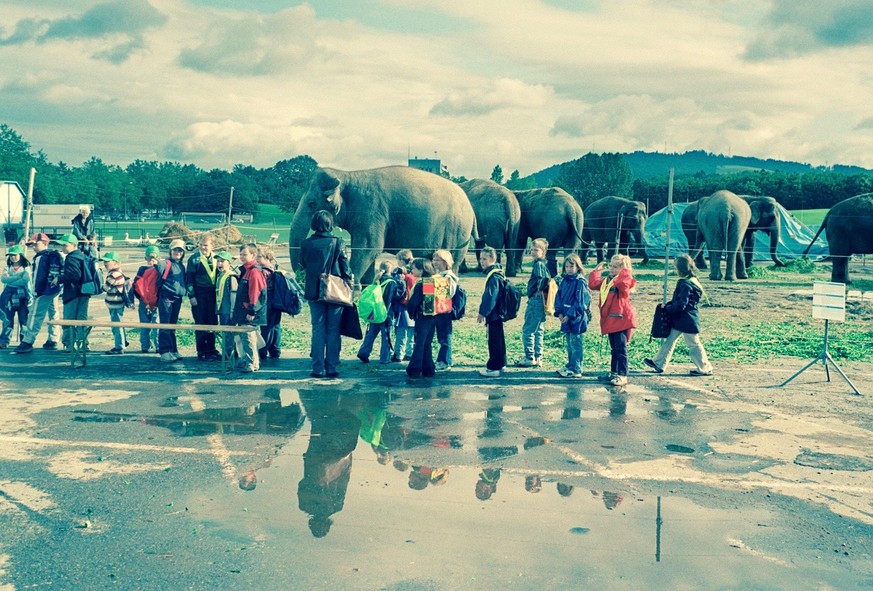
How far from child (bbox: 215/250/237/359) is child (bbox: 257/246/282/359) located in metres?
0.41

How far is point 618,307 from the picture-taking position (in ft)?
32.2

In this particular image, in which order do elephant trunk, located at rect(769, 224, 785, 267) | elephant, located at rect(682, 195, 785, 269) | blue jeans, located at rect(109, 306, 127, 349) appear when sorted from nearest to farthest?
blue jeans, located at rect(109, 306, 127, 349), elephant, located at rect(682, 195, 785, 269), elephant trunk, located at rect(769, 224, 785, 267)

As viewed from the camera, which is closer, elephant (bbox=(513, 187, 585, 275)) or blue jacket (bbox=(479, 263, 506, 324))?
blue jacket (bbox=(479, 263, 506, 324))

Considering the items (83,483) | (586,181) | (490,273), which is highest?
(586,181)

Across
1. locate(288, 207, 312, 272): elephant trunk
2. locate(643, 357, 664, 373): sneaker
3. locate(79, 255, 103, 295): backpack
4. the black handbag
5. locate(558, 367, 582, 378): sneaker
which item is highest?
locate(288, 207, 312, 272): elephant trunk

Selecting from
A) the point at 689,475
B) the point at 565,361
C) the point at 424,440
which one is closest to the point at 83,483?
the point at 424,440

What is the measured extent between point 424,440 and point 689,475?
2307 millimetres

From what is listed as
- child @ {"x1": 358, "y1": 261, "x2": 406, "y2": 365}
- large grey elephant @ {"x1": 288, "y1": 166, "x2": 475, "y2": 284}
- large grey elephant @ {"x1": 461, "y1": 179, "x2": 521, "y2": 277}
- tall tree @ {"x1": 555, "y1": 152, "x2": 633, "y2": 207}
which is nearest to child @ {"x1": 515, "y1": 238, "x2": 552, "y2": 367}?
child @ {"x1": 358, "y1": 261, "x2": 406, "y2": 365}

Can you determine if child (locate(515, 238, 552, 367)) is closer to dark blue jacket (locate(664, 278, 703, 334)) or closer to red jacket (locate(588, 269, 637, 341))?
red jacket (locate(588, 269, 637, 341))

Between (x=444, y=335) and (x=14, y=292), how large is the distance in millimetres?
6369

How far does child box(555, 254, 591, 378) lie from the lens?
1013cm

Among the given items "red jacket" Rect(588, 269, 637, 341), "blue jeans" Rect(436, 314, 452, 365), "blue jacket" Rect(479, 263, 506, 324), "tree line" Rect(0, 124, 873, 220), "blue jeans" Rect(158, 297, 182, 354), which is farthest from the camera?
"tree line" Rect(0, 124, 873, 220)

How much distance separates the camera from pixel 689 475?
6.73 m

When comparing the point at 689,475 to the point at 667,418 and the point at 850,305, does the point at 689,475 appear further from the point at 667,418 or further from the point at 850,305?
the point at 850,305
